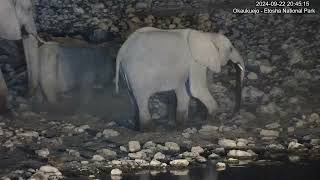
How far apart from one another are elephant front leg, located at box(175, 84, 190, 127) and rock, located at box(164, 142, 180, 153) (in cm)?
63

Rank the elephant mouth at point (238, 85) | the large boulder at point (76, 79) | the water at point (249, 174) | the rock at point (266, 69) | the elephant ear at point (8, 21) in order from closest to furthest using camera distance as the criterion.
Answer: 1. the water at point (249, 174)
2. the elephant mouth at point (238, 85)
3. the elephant ear at point (8, 21)
4. the large boulder at point (76, 79)
5. the rock at point (266, 69)

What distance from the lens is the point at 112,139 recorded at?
265 inches

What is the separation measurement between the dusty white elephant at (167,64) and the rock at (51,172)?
1.35 metres

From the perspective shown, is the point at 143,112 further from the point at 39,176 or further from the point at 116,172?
the point at 39,176

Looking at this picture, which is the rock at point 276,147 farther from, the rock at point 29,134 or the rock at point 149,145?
the rock at point 29,134

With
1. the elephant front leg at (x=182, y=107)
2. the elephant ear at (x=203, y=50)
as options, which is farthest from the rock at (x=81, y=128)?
the elephant ear at (x=203, y=50)

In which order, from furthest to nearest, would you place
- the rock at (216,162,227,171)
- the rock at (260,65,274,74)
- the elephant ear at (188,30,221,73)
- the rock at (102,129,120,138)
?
the rock at (260,65,274,74) → the elephant ear at (188,30,221,73) → the rock at (102,129,120,138) → the rock at (216,162,227,171)

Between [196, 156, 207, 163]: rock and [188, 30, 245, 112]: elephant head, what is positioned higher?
[188, 30, 245, 112]: elephant head

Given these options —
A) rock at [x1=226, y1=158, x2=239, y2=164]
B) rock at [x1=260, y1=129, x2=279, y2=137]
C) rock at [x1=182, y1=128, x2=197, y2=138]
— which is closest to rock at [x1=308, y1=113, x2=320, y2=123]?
rock at [x1=260, y1=129, x2=279, y2=137]

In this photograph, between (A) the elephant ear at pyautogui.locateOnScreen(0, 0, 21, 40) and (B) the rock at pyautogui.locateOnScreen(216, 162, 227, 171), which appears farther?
(A) the elephant ear at pyautogui.locateOnScreen(0, 0, 21, 40)

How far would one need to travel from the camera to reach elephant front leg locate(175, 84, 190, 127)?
23.0ft

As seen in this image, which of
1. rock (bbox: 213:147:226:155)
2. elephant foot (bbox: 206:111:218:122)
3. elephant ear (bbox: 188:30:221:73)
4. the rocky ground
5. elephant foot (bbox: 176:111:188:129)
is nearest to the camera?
the rocky ground

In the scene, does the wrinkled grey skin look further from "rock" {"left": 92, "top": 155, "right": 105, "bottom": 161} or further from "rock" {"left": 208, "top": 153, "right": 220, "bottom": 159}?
"rock" {"left": 208, "top": 153, "right": 220, "bottom": 159}

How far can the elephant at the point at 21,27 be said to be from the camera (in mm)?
7574
